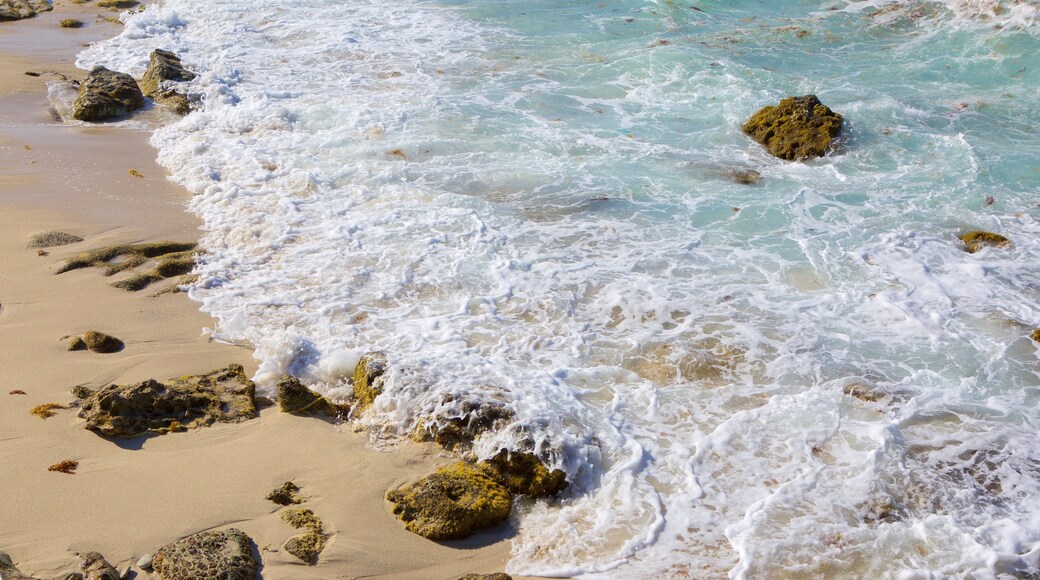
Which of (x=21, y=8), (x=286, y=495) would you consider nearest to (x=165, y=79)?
(x=21, y=8)

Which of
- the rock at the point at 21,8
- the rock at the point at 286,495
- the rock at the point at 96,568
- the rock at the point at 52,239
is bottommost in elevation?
the rock at the point at 286,495

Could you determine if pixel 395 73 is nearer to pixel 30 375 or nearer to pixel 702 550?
pixel 30 375

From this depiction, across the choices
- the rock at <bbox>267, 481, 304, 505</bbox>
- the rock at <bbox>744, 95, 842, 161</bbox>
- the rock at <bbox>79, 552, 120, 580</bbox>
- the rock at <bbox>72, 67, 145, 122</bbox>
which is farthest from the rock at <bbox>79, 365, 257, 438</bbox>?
the rock at <bbox>744, 95, 842, 161</bbox>

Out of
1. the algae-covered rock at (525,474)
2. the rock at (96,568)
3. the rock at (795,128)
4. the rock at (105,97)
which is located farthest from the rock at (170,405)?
the rock at (795,128)

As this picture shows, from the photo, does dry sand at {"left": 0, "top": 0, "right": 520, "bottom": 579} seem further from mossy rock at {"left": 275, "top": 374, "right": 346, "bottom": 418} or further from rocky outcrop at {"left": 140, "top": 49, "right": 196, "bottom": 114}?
rocky outcrop at {"left": 140, "top": 49, "right": 196, "bottom": 114}

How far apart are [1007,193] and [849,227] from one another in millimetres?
2215

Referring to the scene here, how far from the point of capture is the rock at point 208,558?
3986 mm

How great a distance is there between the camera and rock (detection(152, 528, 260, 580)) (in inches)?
157

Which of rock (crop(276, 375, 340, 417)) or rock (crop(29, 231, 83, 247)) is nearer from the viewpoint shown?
rock (crop(276, 375, 340, 417))

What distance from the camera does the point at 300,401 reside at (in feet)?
17.8

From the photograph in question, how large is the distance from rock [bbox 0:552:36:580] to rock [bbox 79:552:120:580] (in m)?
0.24

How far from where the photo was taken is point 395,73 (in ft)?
41.1

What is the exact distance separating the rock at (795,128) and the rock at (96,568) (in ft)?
27.5

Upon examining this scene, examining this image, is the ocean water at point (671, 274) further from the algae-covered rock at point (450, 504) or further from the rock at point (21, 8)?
the rock at point (21, 8)
